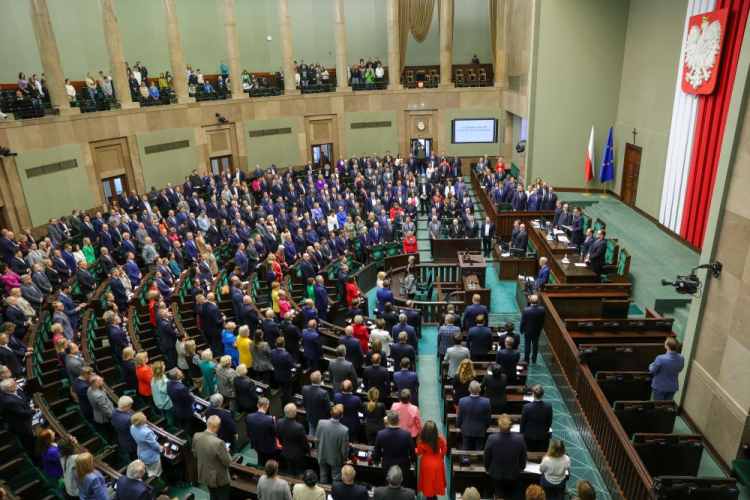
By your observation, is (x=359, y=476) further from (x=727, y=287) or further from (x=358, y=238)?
(x=358, y=238)

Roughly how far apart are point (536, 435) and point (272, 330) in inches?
175

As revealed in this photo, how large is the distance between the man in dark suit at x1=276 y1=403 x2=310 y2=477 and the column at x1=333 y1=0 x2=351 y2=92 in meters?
20.5

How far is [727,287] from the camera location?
683cm

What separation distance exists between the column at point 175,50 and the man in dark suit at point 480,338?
1657 centimetres

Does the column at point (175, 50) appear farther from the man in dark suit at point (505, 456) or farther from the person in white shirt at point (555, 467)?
the person in white shirt at point (555, 467)

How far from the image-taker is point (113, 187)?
18.4m

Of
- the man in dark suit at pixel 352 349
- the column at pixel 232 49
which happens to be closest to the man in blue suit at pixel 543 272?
the man in dark suit at pixel 352 349

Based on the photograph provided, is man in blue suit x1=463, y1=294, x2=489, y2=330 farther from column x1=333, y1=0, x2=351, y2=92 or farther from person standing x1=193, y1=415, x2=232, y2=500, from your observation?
column x1=333, y1=0, x2=351, y2=92

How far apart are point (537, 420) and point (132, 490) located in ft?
14.5

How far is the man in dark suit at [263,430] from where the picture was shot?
6.09m

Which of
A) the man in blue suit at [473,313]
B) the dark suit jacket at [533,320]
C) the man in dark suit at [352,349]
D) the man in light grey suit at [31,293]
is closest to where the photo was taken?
the man in dark suit at [352,349]

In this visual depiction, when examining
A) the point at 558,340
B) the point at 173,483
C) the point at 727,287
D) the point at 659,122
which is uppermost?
the point at 659,122

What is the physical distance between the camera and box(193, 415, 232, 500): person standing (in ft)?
18.0

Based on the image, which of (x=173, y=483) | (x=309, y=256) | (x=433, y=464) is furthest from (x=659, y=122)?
(x=173, y=483)
